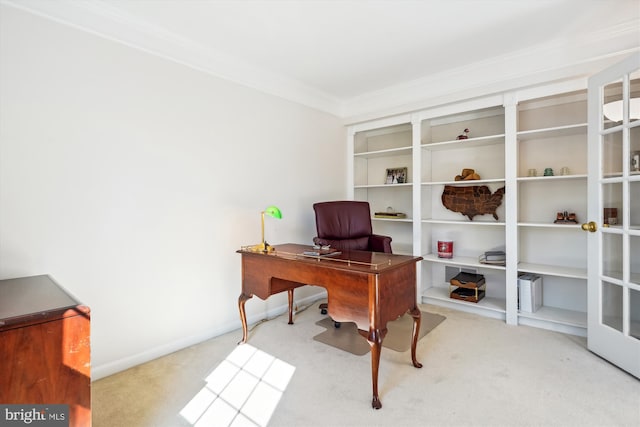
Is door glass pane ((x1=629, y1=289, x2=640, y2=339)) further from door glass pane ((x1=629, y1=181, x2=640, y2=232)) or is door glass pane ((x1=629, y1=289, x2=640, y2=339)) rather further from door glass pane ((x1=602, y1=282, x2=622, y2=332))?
door glass pane ((x1=629, y1=181, x2=640, y2=232))

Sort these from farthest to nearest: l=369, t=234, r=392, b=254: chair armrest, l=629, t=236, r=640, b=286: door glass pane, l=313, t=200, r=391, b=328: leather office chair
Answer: l=313, t=200, r=391, b=328: leather office chair, l=369, t=234, r=392, b=254: chair armrest, l=629, t=236, r=640, b=286: door glass pane

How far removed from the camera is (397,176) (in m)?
4.05

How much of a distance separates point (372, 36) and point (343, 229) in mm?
1682

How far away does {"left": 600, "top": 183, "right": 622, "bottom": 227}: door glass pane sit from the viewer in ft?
7.21

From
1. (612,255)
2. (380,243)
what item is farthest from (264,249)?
(612,255)

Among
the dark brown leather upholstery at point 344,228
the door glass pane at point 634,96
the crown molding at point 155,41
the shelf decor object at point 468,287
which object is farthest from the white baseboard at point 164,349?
the door glass pane at point 634,96

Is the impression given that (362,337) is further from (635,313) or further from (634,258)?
(634,258)

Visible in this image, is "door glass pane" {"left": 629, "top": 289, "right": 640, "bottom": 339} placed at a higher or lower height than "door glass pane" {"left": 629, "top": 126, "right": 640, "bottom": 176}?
lower

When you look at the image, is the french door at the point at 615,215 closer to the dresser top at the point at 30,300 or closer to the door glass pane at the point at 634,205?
the door glass pane at the point at 634,205

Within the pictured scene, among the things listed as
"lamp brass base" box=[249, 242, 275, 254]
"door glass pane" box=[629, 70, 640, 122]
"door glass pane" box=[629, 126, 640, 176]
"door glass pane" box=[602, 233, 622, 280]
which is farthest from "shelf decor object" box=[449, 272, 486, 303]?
Result: "lamp brass base" box=[249, 242, 275, 254]

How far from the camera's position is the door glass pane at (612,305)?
86.0 inches

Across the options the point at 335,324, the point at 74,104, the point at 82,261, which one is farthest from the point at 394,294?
the point at 74,104

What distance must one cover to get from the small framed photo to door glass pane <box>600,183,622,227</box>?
1959mm

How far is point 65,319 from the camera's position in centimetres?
122
